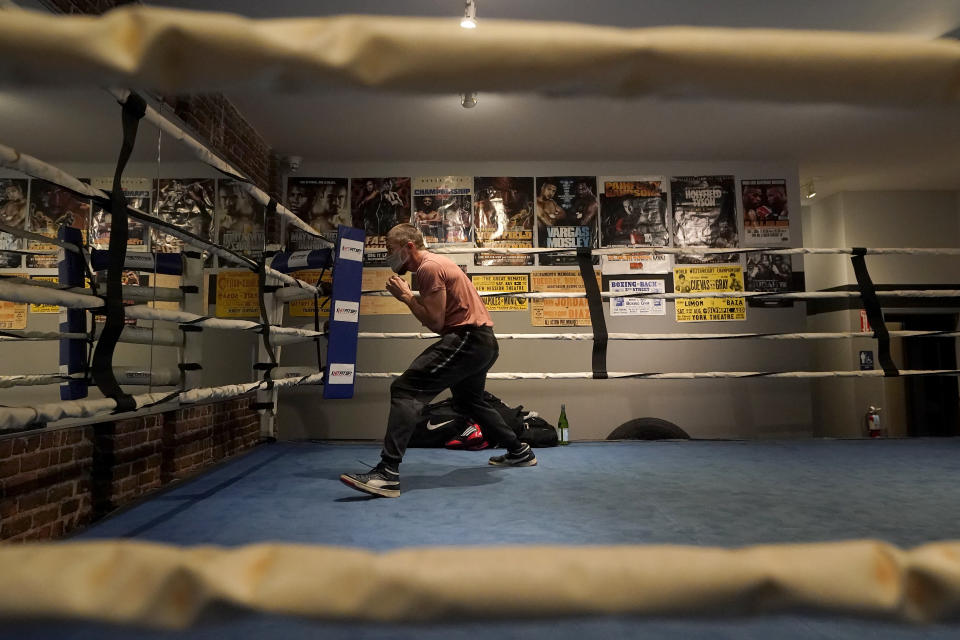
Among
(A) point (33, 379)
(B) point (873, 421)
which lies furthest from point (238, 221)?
(B) point (873, 421)

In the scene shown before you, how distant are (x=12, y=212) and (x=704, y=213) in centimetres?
438

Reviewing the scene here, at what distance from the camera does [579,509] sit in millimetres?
1694

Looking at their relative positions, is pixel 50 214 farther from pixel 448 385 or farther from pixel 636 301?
pixel 636 301

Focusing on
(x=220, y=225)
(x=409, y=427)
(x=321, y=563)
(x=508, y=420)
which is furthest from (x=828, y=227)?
(x=321, y=563)

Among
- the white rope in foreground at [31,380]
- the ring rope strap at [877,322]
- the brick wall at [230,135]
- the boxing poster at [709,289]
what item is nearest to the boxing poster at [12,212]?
the white rope in foreground at [31,380]

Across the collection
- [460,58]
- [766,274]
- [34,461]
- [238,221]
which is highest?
[238,221]

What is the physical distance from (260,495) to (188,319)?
2.41 ft

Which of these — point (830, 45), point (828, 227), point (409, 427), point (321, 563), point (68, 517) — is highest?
point (828, 227)

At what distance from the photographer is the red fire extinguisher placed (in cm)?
460

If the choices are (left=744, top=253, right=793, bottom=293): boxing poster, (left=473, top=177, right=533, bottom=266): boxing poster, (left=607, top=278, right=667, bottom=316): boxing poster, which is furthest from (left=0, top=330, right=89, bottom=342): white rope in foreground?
(left=744, top=253, right=793, bottom=293): boxing poster

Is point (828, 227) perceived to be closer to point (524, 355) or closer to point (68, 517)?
point (524, 355)

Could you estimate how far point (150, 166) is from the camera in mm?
2312

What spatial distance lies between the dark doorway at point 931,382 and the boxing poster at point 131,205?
20.5 feet

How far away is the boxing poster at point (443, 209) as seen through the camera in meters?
4.28
